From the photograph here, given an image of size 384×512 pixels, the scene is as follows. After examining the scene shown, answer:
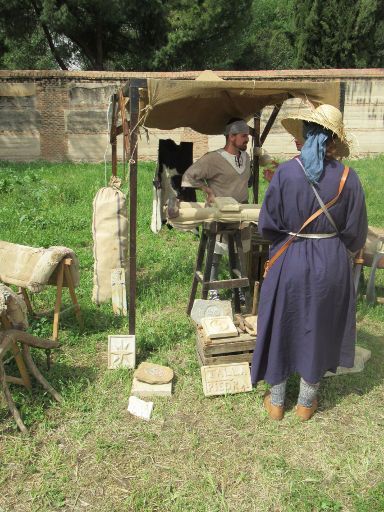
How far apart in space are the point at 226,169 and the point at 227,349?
5.83ft

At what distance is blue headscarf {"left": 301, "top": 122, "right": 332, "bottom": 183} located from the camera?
8.77ft

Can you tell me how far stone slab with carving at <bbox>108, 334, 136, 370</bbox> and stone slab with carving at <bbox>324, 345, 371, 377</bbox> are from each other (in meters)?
1.60

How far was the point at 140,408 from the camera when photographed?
3373mm

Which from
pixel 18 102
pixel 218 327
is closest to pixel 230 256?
pixel 218 327

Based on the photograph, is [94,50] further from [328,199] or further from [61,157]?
[328,199]

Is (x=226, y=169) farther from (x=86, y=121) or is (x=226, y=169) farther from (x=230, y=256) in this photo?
(x=86, y=121)

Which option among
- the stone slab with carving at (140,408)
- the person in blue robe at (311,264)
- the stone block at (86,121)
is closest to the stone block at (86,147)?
the stone block at (86,121)

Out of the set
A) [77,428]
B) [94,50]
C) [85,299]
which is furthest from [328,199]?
[94,50]

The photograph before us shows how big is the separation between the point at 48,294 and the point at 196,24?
16.9 m

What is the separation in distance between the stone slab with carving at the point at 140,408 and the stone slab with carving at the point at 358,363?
148 centimetres

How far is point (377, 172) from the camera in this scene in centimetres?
1222

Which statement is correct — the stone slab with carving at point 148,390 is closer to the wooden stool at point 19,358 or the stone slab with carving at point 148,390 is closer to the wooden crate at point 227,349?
the wooden crate at point 227,349

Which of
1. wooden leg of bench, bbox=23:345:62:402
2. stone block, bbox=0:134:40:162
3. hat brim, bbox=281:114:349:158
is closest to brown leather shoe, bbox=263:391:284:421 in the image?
wooden leg of bench, bbox=23:345:62:402

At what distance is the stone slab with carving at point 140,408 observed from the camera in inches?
131
